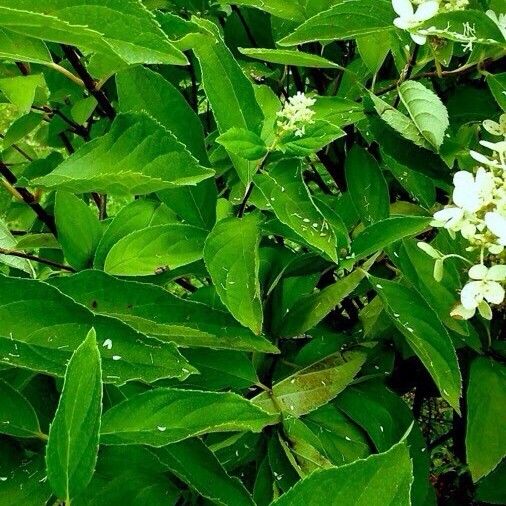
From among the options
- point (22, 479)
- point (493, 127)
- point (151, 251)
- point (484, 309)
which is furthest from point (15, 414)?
point (493, 127)

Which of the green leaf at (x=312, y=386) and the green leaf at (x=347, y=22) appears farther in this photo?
the green leaf at (x=312, y=386)

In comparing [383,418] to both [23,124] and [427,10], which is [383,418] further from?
[23,124]

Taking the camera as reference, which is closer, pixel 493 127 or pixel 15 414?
pixel 15 414

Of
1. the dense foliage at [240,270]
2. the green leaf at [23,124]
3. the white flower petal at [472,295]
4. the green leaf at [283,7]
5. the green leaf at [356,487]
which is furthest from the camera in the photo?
the green leaf at [23,124]

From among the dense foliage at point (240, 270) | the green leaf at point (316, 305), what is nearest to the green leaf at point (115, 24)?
the dense foliage at point (240, 270)

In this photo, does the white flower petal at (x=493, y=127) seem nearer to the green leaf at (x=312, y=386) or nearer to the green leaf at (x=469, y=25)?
the green leaf at (x=469, y=25)

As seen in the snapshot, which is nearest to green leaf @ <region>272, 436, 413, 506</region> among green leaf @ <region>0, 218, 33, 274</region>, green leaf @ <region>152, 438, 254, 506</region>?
green leaf @ <region>152, 438, 254, 506</region>

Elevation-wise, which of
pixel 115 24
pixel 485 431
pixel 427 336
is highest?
pixel 115 24
